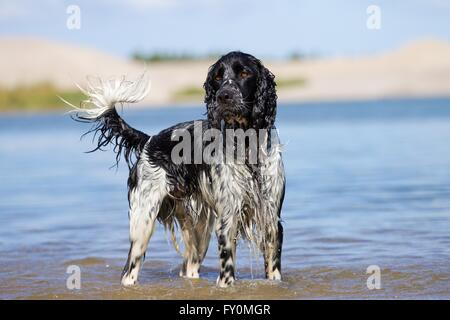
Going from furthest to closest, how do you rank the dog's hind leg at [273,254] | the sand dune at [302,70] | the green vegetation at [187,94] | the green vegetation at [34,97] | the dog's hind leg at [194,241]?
1. the green vegetation at [187,94]
2. the sand dune at [302,70]
3. the green vegetation at [34,97]
4. the dog's hind leg at [194,241]
5. the dog's hind leg at [273,254]

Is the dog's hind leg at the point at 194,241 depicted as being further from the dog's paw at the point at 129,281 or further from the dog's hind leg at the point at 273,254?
the dog's hind leg at the point at 273,254

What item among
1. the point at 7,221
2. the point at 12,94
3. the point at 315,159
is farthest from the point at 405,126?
the point at 12,94

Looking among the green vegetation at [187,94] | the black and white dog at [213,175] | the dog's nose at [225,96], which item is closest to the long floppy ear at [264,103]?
the black and white dog at [213,175]

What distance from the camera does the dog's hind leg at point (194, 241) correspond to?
8.36 meters

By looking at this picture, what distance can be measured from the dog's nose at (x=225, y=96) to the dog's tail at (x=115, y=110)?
1077 mm

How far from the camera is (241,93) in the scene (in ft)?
23.9

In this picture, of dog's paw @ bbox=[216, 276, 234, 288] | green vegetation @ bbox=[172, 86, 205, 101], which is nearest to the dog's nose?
dog's paw @ bbox=[216, 276, 234, 288]

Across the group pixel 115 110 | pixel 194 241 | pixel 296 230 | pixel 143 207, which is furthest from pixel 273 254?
pixel 296 230

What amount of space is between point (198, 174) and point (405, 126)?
69.5 ft

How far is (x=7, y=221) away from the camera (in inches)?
480

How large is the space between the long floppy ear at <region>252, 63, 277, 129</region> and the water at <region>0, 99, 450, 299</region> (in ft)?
4.57

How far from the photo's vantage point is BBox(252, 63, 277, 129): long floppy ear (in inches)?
291

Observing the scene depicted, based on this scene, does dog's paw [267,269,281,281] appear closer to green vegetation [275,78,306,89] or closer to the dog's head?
the dog's head

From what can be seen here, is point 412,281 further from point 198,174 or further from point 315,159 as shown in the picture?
point 315,159
